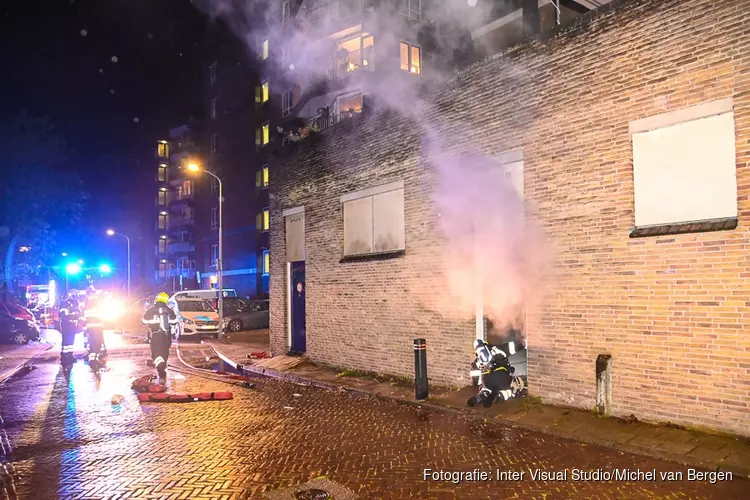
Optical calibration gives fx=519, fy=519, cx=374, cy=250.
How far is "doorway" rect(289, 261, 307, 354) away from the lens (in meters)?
14.4

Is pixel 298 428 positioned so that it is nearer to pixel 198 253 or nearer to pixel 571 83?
pixel 571 83

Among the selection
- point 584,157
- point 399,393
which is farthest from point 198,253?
point 584,157

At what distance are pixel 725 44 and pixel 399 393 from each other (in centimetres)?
712

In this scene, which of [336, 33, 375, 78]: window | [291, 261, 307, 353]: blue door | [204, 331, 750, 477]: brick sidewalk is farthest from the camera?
[336, 33, 375, 78]: window

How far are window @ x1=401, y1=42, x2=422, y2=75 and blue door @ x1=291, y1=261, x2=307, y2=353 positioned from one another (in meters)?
16.9

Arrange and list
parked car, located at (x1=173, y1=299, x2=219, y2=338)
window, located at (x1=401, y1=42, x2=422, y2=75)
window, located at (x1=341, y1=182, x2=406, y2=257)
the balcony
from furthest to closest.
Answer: the balcony
window, located at (x1=401, y1=42, x2=422, y2=75)
parked car, located at (x1=173, y1=299, x2=219, y2=338)
window, located at (x1=341, y1=182, x2=406, y2=257)

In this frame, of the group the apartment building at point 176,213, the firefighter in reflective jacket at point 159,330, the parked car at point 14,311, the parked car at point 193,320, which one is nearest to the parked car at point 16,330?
the parked car at point 14,311

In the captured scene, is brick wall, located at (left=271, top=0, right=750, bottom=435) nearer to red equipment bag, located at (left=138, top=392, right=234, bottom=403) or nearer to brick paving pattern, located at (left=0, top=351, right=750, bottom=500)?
brick paving pattern, located at (left=0, top=351, right=750, bottom=500)

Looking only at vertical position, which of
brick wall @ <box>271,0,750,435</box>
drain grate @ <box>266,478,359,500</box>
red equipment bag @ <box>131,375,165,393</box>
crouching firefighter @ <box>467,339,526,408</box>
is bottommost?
red equipment bag @ <box>131,375,165,393</box>

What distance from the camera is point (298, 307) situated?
14562mm

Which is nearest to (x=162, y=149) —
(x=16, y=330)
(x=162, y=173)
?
(x=162, y=173)

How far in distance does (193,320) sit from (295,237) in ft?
29.0

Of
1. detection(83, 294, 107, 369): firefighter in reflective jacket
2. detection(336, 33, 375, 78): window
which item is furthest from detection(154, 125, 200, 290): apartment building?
detection(83, 294, 107, 369): firefighter in reflective jacket

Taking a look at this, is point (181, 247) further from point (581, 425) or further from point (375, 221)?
point (581, 425)
